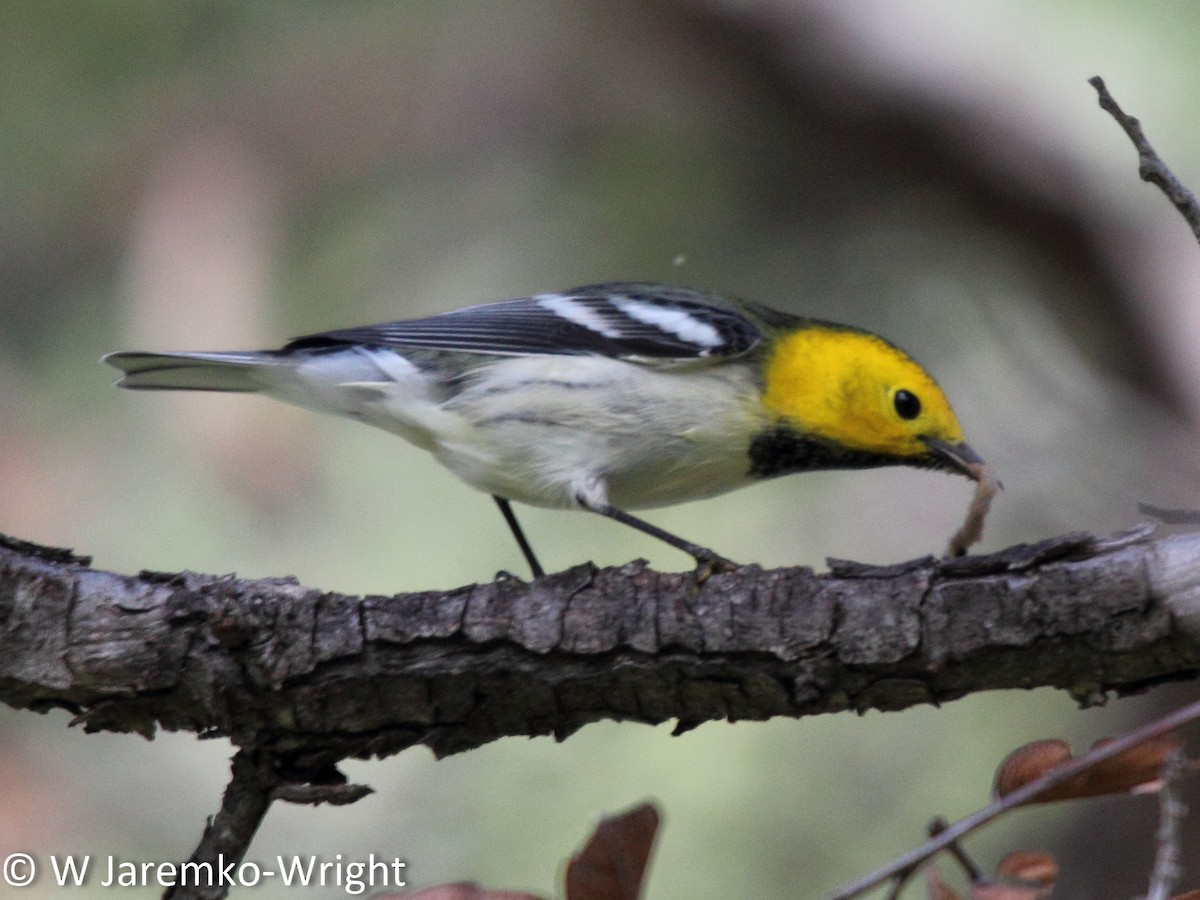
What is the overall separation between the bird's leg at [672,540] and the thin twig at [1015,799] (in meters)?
1.13

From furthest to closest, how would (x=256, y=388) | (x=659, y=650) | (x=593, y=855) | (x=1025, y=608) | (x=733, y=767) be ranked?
(x=733, y=767) < (x=256, y=388) < (x=659, y=650) < (x=1025, y=608) < (x=593, y=855)

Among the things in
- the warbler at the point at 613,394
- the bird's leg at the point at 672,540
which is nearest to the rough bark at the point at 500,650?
the bird's leg at the point at 672,540

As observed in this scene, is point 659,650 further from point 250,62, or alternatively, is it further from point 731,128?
point 250,62

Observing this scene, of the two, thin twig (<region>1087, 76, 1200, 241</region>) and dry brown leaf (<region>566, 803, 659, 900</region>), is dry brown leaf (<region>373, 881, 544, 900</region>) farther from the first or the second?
thin twig (<region>1087, 76, 1200, 241</region>)

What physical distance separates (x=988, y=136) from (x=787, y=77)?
897 mm

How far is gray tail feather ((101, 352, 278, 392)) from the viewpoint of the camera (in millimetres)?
3291

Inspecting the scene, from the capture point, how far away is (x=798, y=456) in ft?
10.8

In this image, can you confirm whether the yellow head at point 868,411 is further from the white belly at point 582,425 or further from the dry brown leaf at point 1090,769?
the dry brown leaf at point 1090,769

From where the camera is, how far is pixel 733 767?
4.39 meters

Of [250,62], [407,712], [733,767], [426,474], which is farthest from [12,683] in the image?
[250,62]

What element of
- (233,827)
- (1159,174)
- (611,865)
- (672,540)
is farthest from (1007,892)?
(672,540)

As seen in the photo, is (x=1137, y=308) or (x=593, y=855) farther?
(x=1137, y=308)

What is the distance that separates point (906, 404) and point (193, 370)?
6.37ft

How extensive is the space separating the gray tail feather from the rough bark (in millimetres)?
988
